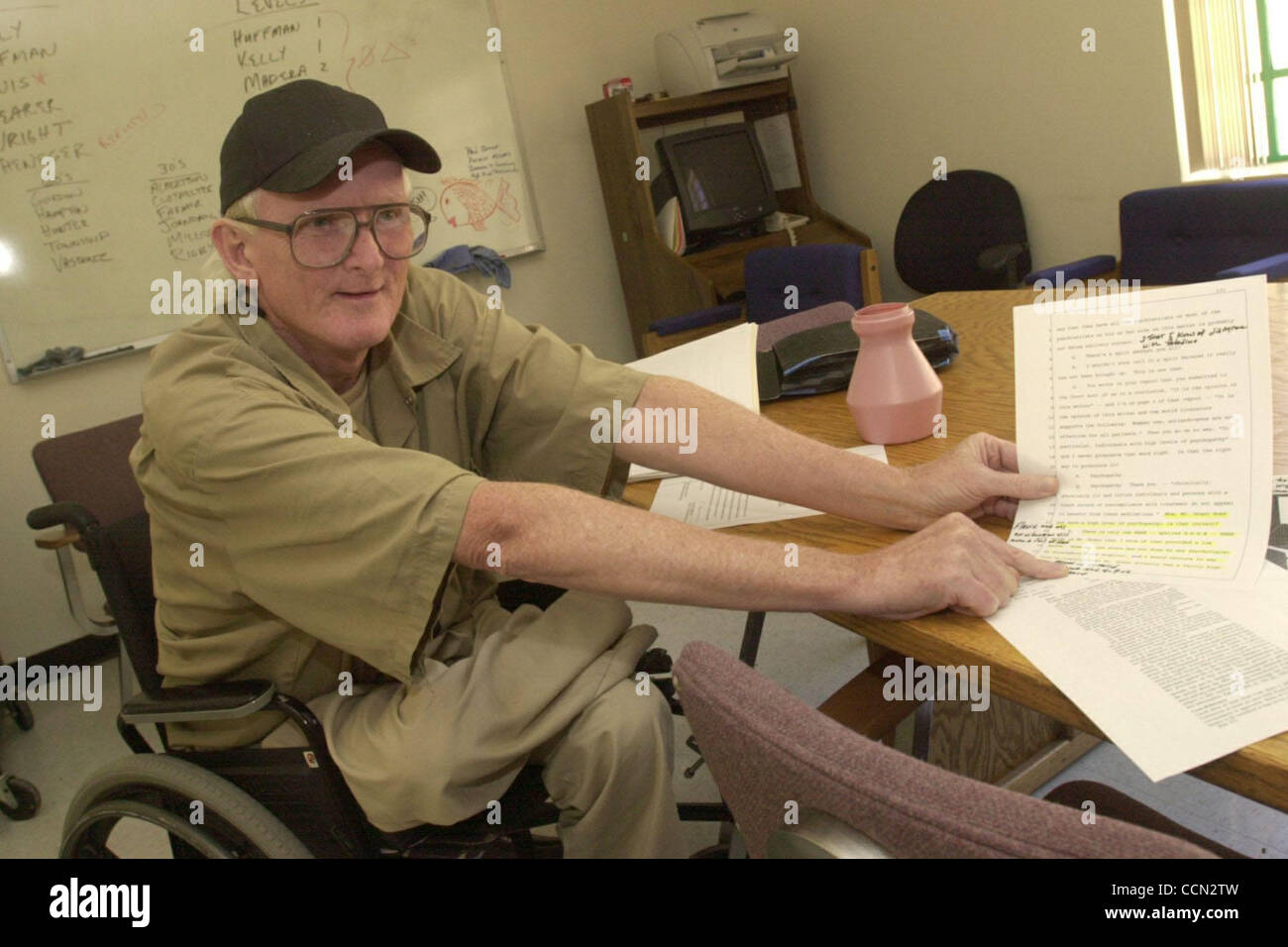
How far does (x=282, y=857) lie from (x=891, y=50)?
381 cm

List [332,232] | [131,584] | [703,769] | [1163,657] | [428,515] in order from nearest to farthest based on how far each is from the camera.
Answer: [1163,657], [428,515], [332,232], [131,584], [703,769]

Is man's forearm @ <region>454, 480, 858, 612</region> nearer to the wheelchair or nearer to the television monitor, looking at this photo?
the wheelchair

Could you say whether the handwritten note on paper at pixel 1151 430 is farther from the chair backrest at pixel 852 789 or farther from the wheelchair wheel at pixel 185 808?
the wheelchair wheel at pixel 185 808

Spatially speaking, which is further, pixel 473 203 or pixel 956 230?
pixel 473 203

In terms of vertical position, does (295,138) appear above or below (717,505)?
above

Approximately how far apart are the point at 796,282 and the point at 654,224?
1.11 meters

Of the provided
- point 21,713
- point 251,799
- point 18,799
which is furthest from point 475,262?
point 251,799

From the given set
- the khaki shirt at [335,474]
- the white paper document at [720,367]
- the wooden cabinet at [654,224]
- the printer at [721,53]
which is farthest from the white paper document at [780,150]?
the khaki shirt at [335,474]

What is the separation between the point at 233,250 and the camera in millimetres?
1245

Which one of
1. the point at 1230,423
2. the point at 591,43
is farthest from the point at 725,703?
the point at 591,43

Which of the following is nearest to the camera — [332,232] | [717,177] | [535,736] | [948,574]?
[948,574]

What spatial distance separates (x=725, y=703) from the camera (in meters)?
0.56

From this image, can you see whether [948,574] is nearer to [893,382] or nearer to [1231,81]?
[893,382]

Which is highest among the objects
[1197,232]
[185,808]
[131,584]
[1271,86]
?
[1271,86]
